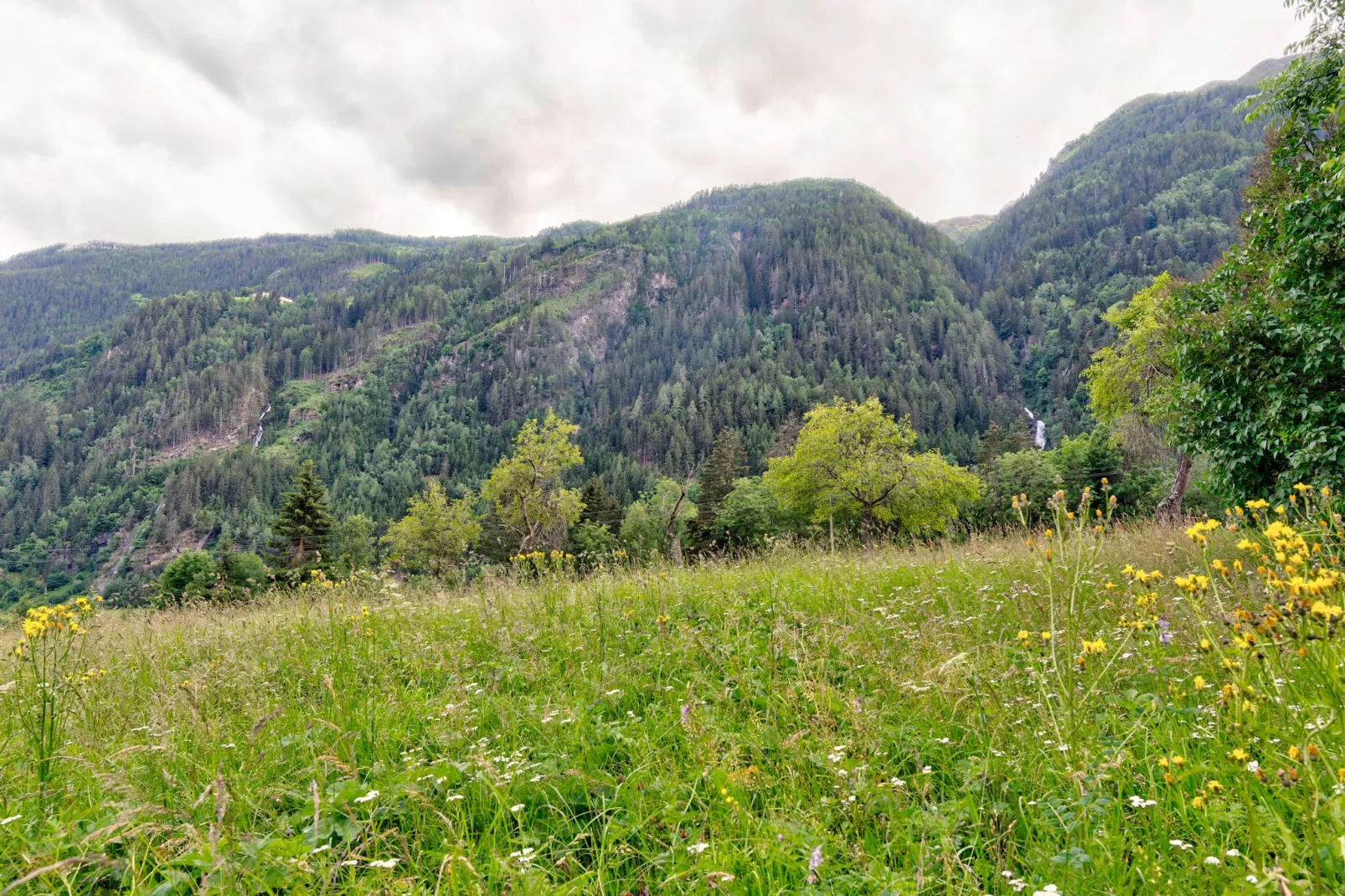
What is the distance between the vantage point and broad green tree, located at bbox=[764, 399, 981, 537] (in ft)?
104

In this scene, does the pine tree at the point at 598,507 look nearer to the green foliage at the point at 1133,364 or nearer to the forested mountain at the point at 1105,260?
the green foliage at the point at 1133,364

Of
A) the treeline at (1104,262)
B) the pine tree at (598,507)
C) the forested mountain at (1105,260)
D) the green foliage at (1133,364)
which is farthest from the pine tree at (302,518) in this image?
the forested mountain at (1105,260)

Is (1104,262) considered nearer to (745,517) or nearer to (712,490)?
(745,517)

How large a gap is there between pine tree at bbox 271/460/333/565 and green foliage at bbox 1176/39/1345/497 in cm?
4082

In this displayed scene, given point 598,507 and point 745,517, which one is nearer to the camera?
point 745,517

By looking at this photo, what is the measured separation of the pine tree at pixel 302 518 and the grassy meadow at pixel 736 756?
3722 cm

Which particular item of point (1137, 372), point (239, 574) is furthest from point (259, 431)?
point (1137, 372)

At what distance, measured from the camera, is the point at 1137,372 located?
67.6ft

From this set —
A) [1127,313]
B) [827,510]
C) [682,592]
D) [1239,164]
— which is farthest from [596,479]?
[1239,164]

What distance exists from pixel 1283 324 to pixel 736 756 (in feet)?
28.9

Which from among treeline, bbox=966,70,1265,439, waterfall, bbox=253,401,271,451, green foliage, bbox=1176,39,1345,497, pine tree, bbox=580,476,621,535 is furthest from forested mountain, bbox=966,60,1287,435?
waterfall, bbox=253,401,271,451

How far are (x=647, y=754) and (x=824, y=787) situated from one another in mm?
907

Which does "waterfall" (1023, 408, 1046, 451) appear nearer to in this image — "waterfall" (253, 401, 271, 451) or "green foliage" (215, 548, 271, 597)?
"green foliage" (215, 548, 271, 597)

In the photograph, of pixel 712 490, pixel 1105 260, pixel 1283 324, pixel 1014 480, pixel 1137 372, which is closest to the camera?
pixel 1283 324
